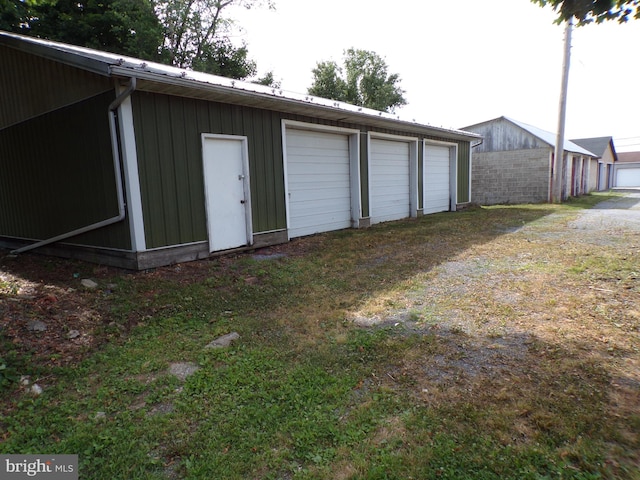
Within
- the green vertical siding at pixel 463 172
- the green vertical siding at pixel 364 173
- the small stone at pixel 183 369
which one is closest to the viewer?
the small stone at pixel 183 369

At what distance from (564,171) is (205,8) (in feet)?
67.6

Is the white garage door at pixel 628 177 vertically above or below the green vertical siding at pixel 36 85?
below

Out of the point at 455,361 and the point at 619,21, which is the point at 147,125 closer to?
the point at 455,361

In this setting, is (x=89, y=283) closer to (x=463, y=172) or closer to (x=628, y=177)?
(x=463, y=172)

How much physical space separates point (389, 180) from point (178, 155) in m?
7.06

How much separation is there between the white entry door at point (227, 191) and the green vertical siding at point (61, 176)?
4.58 ft

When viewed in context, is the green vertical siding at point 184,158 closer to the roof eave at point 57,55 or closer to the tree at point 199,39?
the roof eave at point 57,55

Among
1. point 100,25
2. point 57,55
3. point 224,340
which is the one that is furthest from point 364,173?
point 100,25

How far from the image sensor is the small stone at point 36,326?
3.65 metres

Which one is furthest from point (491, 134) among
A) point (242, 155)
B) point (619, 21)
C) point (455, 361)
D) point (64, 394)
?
point (64, 394)

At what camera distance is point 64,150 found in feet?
21.5

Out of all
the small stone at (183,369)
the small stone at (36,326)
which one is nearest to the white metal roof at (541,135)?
the small stone at (183,369)

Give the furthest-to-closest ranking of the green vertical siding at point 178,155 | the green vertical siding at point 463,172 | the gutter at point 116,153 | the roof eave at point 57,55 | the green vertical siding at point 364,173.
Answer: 1. the green vertical siding at point 463,172
2. the green vertical siding at point 364,173
3. the green vertical siding at point 178,155
4. the gutter at point 116,153
5. the roof eave at point 57,55

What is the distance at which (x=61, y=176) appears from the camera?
6.71 meters
